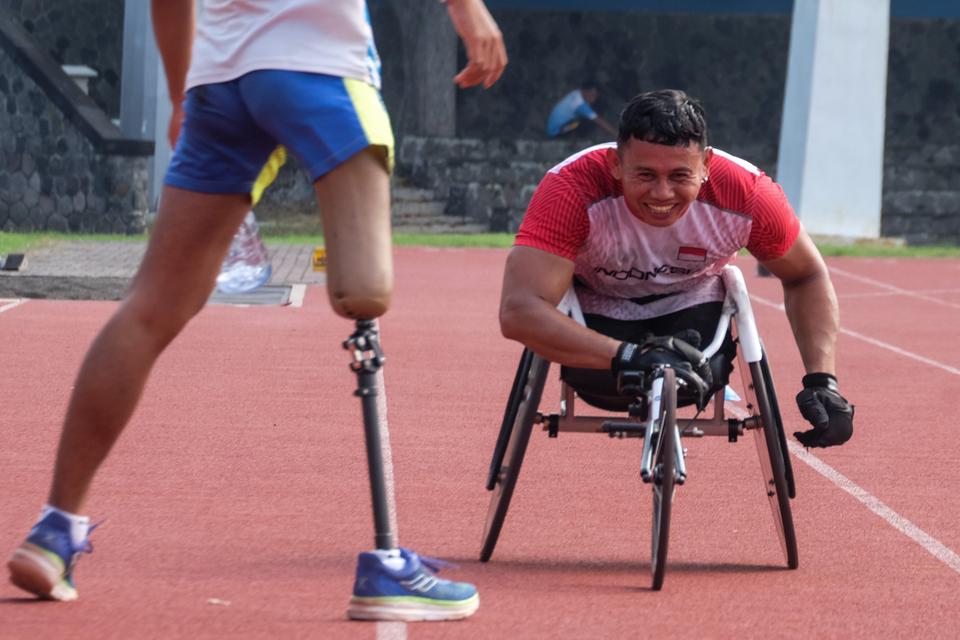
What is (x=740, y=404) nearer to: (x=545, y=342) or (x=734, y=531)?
(x=734, y=531)

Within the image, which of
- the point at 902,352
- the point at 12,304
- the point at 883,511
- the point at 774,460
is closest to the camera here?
the point at 774,460

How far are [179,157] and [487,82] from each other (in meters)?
0.69

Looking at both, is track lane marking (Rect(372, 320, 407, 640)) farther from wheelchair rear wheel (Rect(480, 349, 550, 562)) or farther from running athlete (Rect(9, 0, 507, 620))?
wheelchair rear wheel (Rect(480, 349, 550, 562))

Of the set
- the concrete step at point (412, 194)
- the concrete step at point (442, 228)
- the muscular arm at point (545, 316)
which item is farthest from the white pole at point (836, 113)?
the muscular arm at point (545, 316)

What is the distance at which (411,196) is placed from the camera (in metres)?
25.4

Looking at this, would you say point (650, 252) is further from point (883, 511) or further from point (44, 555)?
point (44, 555)

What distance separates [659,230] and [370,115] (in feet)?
4.19

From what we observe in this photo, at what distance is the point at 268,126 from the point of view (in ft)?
13.8

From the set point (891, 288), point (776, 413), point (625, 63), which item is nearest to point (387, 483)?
point (776, 413)

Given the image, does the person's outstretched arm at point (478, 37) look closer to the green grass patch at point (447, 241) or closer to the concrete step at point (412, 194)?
the green grass patch at point (447, 241)

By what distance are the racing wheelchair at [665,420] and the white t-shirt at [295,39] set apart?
1170 millimetres

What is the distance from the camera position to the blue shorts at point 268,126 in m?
4.16

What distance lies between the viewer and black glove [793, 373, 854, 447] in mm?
5156

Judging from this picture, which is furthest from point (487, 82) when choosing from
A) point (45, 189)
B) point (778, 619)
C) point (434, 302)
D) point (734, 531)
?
point (45, 189)
